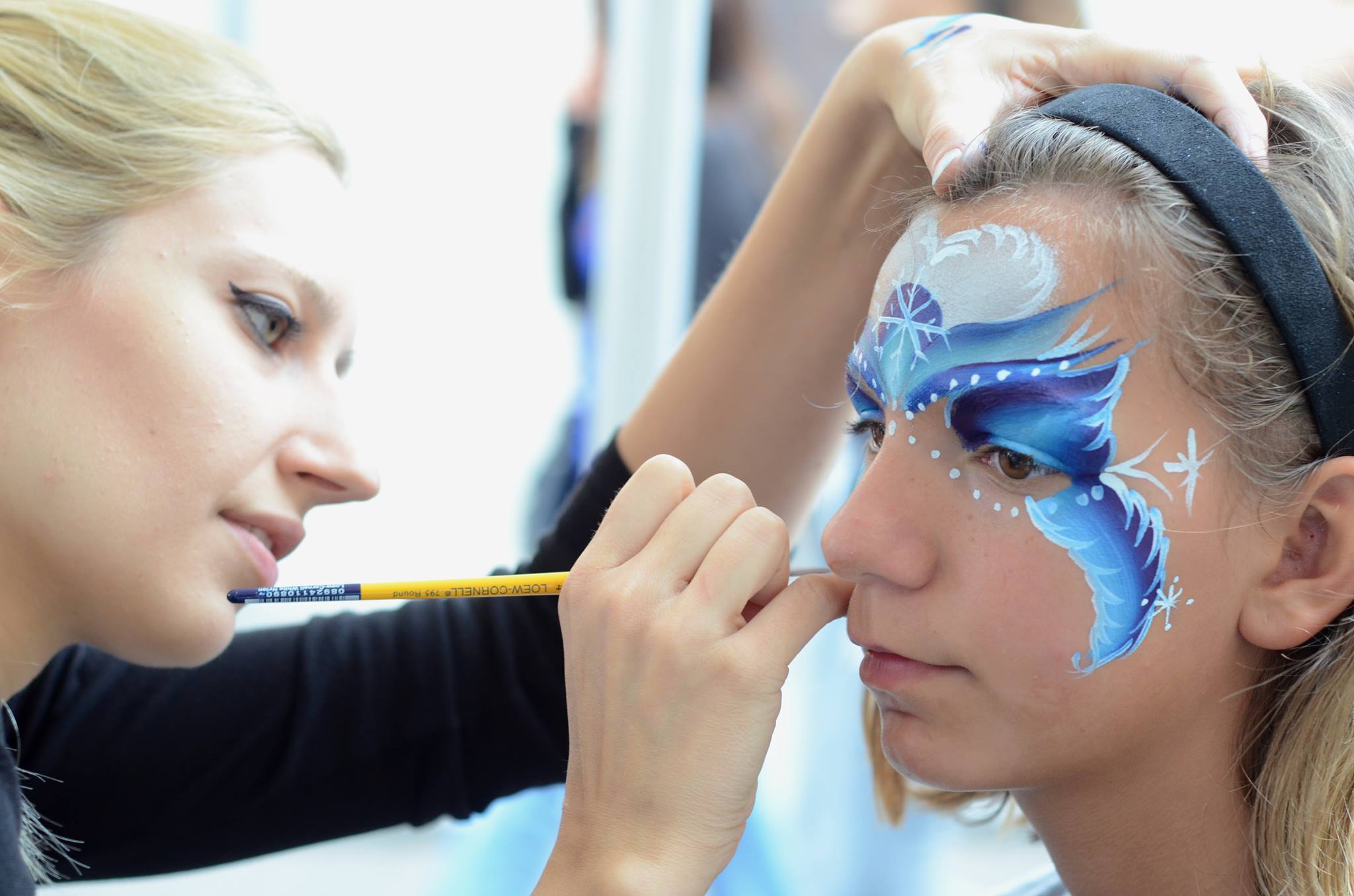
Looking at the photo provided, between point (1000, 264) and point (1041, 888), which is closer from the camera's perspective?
point (1000, 264)

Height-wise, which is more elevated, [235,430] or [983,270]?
[983,270]

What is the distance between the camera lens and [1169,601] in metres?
0.72

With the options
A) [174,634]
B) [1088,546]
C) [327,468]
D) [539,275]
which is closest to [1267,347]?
[1088,546]

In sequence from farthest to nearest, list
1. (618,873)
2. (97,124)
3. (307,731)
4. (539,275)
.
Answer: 1. (539,275)
2. (307,731)
3. (97,124)
4. (618,873)

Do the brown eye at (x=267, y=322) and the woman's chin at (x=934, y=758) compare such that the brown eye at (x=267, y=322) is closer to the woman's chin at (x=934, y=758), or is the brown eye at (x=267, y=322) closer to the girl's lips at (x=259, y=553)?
the girl's lips at (x=259, y=553)

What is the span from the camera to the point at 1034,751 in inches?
29.1

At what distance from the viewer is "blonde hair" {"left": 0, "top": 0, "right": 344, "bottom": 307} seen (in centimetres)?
90

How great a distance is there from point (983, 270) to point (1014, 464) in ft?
0.42

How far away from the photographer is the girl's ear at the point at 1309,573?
71 centimetres

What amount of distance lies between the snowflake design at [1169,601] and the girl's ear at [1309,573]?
0.05 meters

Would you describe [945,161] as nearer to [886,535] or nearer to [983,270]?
[983,270]

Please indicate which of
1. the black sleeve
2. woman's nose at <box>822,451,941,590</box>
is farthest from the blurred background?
woman's nose at <box>822,451,941,590</box>

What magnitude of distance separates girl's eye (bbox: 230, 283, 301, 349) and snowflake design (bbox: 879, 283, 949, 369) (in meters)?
0.52

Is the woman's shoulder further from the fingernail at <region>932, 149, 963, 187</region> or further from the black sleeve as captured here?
the fingernail at <region>932, 149, 963, 187</region>
